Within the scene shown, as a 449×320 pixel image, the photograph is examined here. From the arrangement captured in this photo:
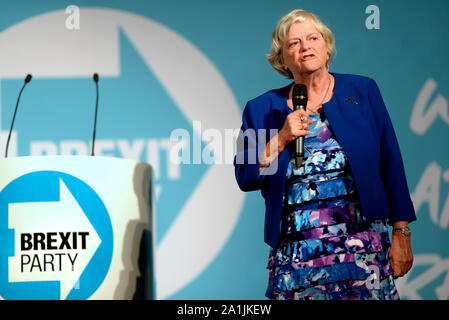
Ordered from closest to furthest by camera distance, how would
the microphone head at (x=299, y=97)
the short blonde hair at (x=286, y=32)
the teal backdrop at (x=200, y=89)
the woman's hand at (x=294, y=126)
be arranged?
the woman's hand at (x=294, y=126) < the microphone head at (x=299, y=97) < the short blonde hair at (x=286, y=32) < the teal backdrop at (x=200, y=89)

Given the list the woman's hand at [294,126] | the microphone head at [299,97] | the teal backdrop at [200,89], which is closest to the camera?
the woman's hand at [294,126]

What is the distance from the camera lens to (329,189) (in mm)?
1897

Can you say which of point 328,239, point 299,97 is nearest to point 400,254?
point 328,239

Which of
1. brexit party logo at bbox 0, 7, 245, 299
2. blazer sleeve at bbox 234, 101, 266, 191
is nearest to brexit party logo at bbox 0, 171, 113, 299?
blazer sleeve at bbox 234, 101, 266, 191

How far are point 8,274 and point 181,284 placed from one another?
5.18 ft

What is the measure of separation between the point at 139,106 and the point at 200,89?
1.20 ft

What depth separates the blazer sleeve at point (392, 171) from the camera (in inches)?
78.0

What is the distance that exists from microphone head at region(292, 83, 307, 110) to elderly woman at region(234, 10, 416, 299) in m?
0.06

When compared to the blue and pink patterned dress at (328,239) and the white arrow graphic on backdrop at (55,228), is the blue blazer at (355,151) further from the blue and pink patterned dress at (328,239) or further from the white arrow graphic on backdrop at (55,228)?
the white arrow graphic on backdrop at (55,228)

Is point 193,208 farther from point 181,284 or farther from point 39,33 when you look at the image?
point 39,33

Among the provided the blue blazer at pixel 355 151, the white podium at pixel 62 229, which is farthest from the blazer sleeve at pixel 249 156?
the white podium at pixel 62 229

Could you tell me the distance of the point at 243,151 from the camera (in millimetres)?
2025

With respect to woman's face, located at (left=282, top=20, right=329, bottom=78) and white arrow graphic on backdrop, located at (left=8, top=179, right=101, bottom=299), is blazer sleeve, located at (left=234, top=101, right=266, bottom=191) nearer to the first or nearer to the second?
woman's face, located at (left=282, top=20, right=329, bottom=78)

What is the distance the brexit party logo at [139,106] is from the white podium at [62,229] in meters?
1.40
